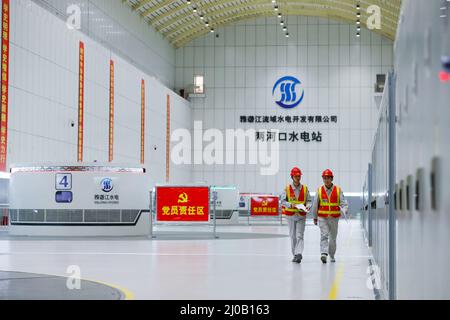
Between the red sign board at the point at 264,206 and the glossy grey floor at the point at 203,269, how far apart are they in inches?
974

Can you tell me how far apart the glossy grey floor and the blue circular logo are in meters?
6.23

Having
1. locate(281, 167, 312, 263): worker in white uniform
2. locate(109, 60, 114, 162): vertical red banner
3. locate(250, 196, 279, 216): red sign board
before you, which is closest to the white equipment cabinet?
locate(281, 167, 312, 263): worker in white uniform

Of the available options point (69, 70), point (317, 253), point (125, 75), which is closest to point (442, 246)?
point (317, 253)

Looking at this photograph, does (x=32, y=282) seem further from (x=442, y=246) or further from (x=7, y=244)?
(x=7, y=244)

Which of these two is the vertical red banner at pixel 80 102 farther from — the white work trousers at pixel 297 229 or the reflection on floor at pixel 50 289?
the reflection on floor at pixel 50 289

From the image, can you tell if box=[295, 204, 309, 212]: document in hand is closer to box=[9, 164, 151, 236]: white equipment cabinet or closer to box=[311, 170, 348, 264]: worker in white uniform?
box=[311, 170, 348, 264]: worker in white uniform

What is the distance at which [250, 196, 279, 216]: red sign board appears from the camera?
45.7 meters

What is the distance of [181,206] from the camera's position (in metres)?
Answer: 26.1

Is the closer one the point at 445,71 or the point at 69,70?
the point at 445,71

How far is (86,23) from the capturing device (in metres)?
42.9

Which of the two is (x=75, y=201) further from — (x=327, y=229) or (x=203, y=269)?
(x=203, y=269)

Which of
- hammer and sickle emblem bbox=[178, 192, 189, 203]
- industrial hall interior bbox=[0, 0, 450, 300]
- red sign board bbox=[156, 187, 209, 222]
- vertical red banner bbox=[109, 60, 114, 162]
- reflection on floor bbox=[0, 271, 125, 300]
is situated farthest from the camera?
vertical red banner bbox=[109, 60, 114, 162]
